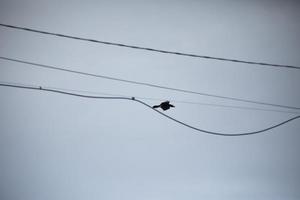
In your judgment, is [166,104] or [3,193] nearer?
[166,104]

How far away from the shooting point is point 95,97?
4.73 m

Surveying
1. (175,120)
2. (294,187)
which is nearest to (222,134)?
(175,120)

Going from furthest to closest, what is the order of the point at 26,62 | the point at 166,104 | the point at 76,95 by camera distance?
the point at 76,95 < the point at 26,62 < the point at 166,104

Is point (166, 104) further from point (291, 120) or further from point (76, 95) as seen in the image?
point (291, 120)

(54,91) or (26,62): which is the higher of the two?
(26,62)

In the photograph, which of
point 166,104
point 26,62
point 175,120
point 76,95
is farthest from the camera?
point 175,120

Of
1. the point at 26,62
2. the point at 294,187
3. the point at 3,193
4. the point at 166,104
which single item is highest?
the point at 26,62

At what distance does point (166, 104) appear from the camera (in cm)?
410

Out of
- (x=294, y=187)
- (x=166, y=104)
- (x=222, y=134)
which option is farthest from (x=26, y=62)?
(x=294, y=187)

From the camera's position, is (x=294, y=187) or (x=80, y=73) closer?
(x=80, y=73)

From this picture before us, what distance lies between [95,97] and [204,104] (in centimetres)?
233

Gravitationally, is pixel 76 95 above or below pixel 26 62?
below

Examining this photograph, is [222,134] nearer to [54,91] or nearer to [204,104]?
[204,104]

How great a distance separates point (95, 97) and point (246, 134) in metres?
3.54
